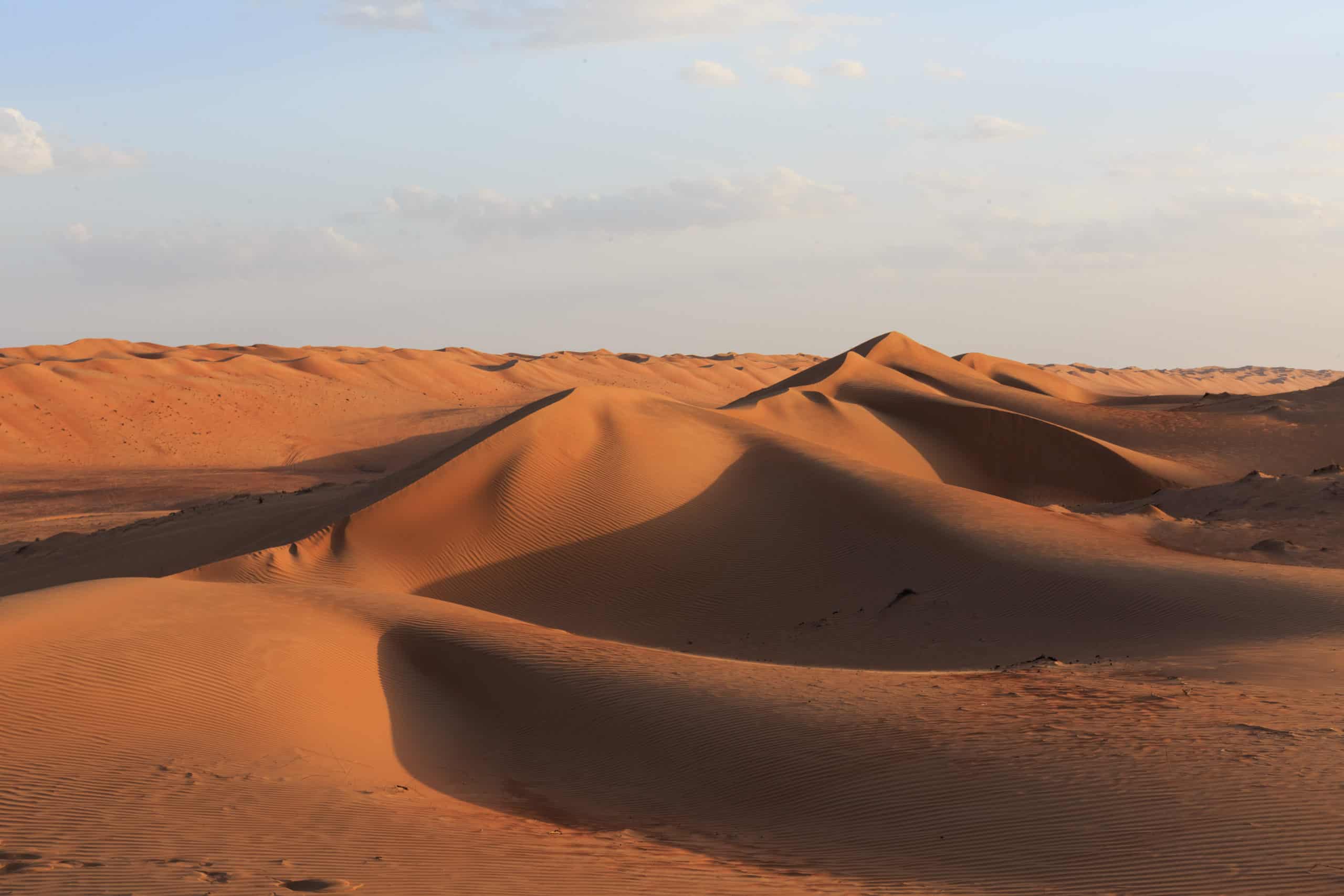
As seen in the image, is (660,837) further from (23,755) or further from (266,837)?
(23,755)

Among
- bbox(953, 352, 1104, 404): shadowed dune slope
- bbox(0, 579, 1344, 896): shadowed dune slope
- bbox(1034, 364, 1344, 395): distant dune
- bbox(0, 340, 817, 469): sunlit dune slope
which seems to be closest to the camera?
bbox(0, 579, 1344, 896): shadowed dune slope

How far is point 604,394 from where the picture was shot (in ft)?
82.8

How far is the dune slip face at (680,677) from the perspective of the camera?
656 cm

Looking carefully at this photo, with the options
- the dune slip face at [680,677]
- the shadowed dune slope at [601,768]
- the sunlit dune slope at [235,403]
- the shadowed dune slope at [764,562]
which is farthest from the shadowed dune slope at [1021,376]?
the shadowed dune slope at [601,768]

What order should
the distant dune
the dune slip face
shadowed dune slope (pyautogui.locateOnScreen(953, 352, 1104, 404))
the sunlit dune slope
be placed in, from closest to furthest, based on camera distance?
the dune slip face
the sunlit dune slope
shadowed dune slope (pyautogui.locateOnScreen(953, 352, 1104, 404))
the distant dune

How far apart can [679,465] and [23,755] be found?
1524 cm

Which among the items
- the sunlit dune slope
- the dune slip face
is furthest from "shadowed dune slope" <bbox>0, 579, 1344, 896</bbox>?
the sunlit dune slope

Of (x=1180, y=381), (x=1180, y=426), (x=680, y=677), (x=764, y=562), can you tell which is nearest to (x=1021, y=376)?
(x=1180, y=426)

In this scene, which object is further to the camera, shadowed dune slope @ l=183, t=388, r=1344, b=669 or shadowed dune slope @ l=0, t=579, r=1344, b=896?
shadowed dune slope @ l=183, t=388, r=1344, b=669

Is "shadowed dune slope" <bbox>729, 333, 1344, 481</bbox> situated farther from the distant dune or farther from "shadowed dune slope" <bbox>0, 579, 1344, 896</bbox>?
the distant dune

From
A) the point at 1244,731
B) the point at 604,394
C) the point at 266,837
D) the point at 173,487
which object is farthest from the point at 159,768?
the point at 173,487

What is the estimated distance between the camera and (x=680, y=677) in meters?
11.1

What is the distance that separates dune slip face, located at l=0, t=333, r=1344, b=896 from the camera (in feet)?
21.5

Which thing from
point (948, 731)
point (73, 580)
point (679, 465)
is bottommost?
point (73, 580)
